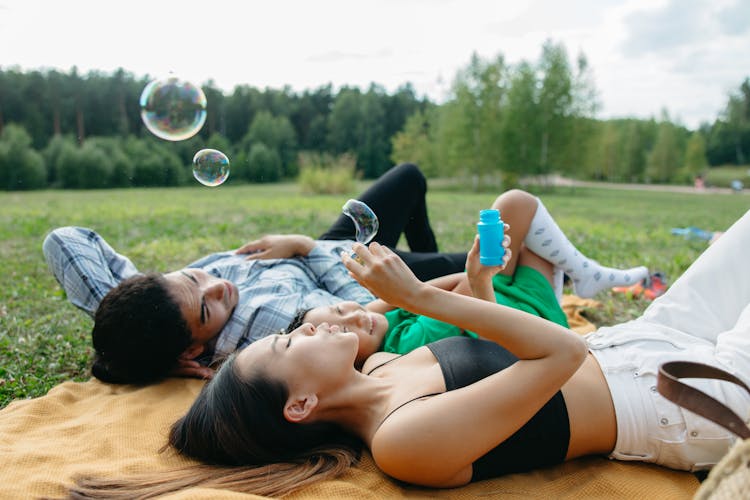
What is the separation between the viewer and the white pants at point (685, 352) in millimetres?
1766

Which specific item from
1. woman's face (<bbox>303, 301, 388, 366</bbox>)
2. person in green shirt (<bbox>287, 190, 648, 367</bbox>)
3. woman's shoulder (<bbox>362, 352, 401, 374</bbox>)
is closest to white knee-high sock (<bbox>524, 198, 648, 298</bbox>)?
person in green shirt (<bbox>287, 190, 648, 367</bbox>)

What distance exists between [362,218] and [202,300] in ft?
2.76

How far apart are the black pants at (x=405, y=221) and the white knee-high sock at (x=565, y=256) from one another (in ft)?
2.14

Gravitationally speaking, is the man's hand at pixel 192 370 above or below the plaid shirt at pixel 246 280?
below

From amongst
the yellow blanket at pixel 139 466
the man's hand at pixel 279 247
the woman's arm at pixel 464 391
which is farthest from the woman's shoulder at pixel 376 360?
the man's hand at pixel 279 247

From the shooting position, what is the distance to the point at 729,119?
50.7m

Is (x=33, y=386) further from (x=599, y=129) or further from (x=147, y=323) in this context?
(x=599, y=129)

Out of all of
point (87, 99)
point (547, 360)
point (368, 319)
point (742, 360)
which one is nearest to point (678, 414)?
point (742, 360)

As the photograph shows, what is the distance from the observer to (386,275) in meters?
1.65

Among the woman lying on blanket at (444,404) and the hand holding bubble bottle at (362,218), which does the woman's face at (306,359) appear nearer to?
the woman lying on blanket at (444,404)

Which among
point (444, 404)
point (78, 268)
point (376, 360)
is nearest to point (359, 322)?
point (376, 360)

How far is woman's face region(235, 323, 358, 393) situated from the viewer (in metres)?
1.78

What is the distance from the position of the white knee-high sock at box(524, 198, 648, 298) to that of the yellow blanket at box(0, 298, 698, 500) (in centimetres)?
116

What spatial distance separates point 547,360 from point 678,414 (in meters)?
0.51
